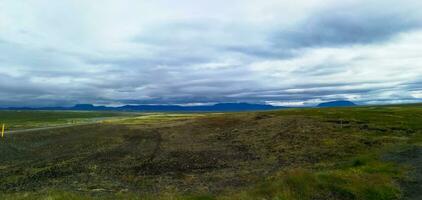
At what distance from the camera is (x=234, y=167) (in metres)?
32.5

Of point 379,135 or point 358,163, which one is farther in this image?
point 379,135

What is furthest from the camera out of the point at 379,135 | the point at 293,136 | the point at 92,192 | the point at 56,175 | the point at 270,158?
the point at 293,136

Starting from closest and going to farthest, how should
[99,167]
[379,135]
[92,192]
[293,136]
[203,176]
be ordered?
[92,192] < [203,176] < [99,167] < [379,135] < [293,136]

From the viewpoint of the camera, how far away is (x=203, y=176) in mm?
28562

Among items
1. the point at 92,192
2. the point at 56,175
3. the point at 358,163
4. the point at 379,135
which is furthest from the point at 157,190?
the point at 379,135

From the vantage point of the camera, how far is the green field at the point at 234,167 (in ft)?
69.5

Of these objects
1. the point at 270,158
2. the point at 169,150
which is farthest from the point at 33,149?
the point at 270,158

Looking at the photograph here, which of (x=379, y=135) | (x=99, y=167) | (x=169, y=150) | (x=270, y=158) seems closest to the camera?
(x=99, y=167)

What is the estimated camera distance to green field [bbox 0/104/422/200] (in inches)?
834

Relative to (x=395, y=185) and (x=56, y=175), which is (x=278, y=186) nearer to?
(x=395, y=185)

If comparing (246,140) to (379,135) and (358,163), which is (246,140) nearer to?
(379,135)

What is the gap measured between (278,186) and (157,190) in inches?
319

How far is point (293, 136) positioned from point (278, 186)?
3171 centimetres

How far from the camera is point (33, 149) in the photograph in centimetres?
5003
